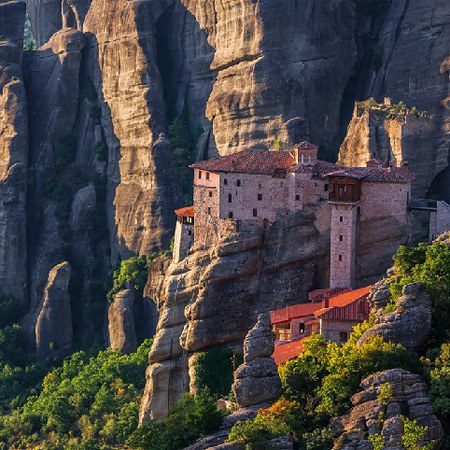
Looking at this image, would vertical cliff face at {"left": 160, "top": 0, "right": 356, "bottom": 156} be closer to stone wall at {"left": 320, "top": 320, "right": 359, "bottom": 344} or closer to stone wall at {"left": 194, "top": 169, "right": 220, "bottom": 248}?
stone wall at {"left": 194, "top": 169, "right": 220, "bottom": 248}

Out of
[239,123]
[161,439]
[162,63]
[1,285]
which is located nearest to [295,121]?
[239,123]

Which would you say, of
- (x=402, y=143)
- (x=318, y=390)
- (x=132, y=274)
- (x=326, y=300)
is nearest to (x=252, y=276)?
(x=326, y=300)

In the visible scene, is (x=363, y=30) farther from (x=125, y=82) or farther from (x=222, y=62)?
(x=125, y=82)

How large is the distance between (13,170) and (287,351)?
2978 cm

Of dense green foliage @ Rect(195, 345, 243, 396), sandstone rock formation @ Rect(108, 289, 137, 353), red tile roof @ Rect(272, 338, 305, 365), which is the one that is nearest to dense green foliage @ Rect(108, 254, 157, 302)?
sandstone rock formation @ Rect(108, 289, 137, 353)

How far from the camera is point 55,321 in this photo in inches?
3465

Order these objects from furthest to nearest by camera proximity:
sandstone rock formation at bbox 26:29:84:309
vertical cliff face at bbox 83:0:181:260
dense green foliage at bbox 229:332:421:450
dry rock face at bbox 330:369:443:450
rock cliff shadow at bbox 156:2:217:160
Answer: sandstone rock formation at bbox 26:29:84:309 < rock cliff shadow at bbox 156:2:217:160 < vertical cliff face at bbox 83:0:181:260 < dense green foliage at bbox 229:332:421:450 < dry rock face at bbox 330:369:443:450

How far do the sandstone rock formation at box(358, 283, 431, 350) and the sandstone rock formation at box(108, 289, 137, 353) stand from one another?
27431 mm

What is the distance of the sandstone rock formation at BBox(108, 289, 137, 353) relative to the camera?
84688 mm

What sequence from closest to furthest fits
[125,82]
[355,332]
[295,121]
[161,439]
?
[161,439] < [355,332] < [295,121] < [125,82]

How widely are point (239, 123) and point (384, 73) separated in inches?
267

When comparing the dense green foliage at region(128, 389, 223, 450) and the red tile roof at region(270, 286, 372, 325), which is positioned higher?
the red tile roof at region(270, 286, 372, 325)

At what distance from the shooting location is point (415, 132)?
7544cm

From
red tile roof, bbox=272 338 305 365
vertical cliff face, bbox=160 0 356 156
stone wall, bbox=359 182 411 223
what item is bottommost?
red tile roof, bbox=272 338 305 365
